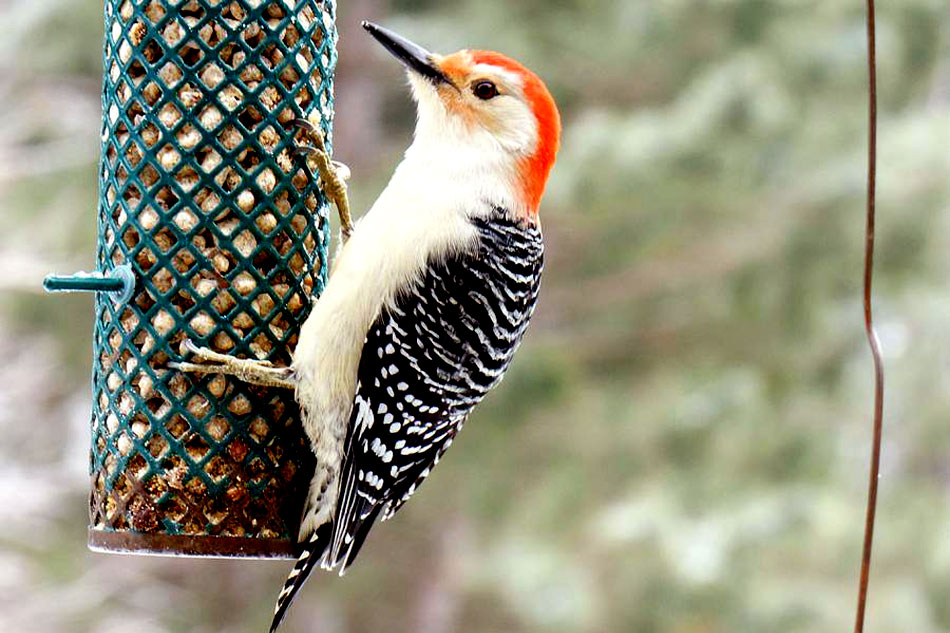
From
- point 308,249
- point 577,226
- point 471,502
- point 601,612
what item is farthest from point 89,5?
point 308,249

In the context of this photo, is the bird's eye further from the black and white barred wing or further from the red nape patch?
the black and white barred wing

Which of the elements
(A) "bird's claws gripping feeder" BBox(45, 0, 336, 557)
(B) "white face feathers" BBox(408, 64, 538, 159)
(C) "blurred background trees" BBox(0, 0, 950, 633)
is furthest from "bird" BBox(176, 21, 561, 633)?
(C) "blurred background trees" BBox(0, 0, 950, 633)

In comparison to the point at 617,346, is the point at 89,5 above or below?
above

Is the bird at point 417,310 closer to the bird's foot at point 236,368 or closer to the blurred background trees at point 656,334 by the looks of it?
the bird's foot at point 236,368

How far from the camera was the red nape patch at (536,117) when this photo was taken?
376cm

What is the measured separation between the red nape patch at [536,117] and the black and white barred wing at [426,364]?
0.51 ft

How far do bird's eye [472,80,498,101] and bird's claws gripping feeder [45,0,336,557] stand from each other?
545mm

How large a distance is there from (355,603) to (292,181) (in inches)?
371

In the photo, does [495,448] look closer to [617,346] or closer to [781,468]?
[617,346]

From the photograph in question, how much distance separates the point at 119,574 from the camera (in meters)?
12.2

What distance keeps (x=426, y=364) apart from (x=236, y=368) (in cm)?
51

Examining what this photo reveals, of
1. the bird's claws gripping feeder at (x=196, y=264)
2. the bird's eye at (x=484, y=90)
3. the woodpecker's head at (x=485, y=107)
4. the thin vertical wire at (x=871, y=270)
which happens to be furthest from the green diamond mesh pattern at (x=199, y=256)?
the thin vertical wire at (x=871, y=270)

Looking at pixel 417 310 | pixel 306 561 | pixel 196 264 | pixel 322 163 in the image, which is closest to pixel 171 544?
pixel 306 561

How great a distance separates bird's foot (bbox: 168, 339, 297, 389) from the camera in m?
3.29
